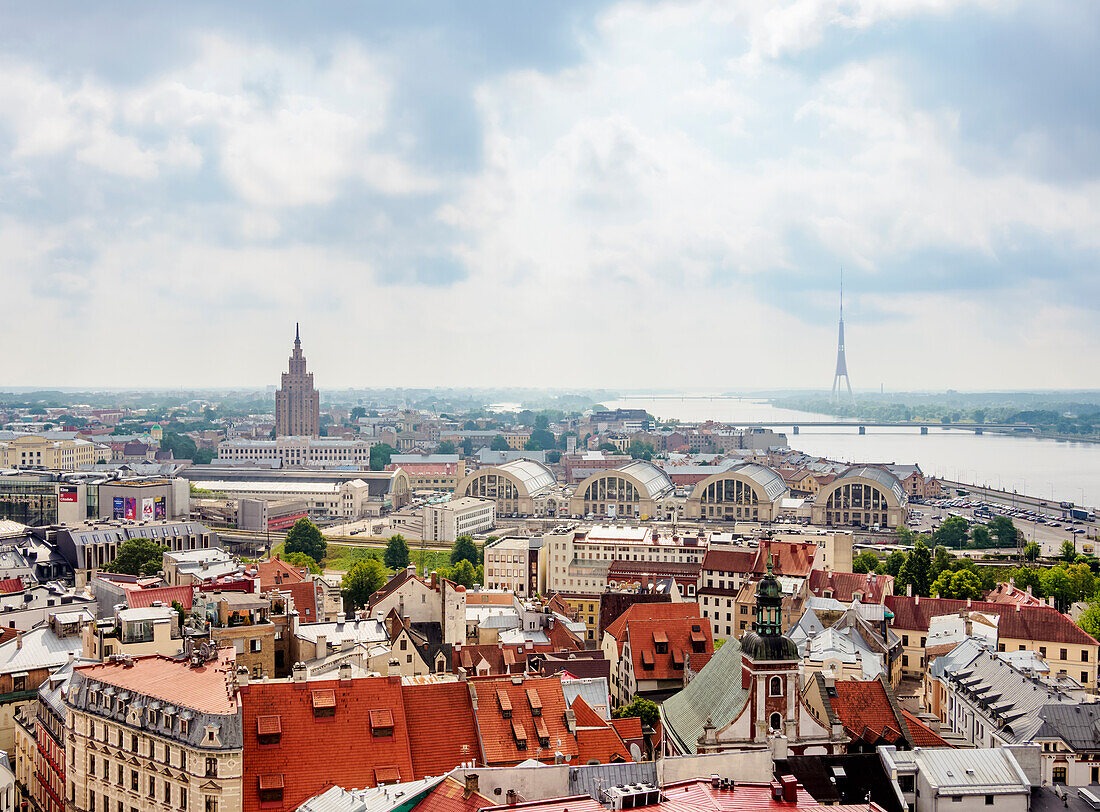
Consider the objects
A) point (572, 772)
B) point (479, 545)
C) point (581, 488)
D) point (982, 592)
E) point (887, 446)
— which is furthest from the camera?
point (887, 446)

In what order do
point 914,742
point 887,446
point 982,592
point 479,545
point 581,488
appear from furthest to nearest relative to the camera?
1. point 887,446
2. point 581,488
3. point 479,545
4. point 982,592
5. point 914,742

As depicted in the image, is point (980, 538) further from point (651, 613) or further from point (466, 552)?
point (651, 613)

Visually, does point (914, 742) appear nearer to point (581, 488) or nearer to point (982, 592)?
point (982, 592)

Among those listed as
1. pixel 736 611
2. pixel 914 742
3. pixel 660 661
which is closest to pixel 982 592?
pixel 736 611

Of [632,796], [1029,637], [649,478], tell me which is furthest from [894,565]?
[632,796]

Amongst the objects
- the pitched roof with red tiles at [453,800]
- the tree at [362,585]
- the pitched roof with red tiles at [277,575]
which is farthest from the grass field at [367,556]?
the pitched roof with red tiles at [453,800]

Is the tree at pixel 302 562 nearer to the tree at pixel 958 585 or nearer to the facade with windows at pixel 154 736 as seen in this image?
the tree at pixel 958 585
